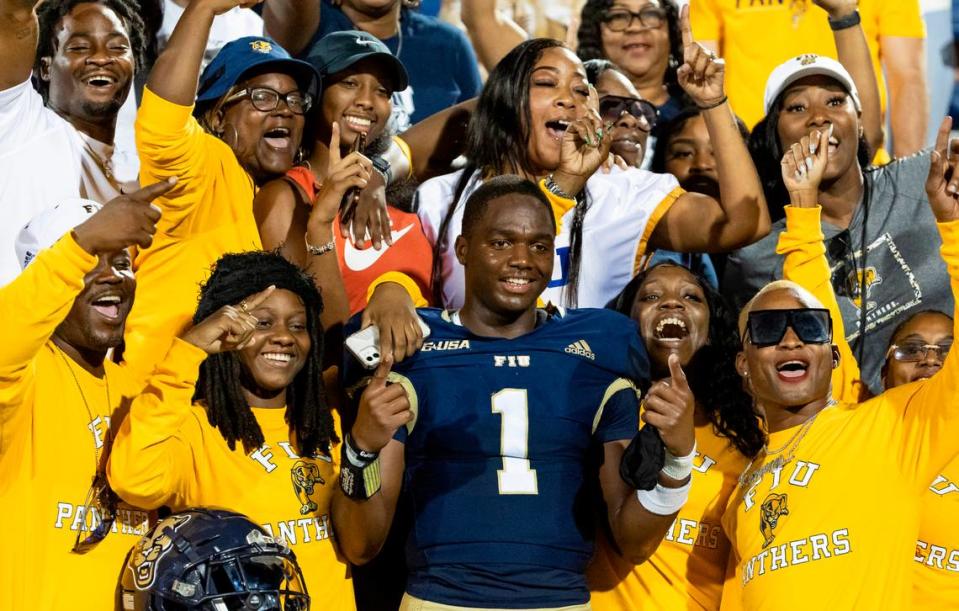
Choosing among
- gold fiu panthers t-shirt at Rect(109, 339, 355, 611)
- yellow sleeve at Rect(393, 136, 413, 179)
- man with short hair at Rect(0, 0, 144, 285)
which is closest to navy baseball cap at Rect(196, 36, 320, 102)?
man with short hair at Rect(0, 0, 144, 285)

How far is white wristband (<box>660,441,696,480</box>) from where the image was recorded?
186 inches

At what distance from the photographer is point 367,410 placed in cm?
469

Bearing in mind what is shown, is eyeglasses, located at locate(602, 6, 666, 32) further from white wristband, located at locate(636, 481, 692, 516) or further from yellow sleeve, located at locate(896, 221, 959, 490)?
white wristband, located at locate(636, 481, 692, 516)

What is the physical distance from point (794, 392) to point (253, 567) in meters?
1.90

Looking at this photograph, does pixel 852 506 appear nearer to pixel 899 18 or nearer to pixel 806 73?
pixel 806 73

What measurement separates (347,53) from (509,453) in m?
2.12

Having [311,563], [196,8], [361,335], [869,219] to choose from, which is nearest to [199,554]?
[311,563]

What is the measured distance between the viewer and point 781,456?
202 inches

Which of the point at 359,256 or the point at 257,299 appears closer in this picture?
the point at 257,299

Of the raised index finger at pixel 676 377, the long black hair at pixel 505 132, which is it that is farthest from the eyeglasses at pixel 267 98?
the raised index finger at pixel 676 377

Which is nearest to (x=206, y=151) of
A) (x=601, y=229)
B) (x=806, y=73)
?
(x=601, y=229)

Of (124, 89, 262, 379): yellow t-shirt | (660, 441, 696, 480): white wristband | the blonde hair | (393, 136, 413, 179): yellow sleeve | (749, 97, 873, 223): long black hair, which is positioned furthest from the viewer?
(749, 97, 873, 223): long black hair

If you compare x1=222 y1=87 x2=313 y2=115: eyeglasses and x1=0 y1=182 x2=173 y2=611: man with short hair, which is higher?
x1=222 y1=87 x2=313 y2=115: eyeglasses

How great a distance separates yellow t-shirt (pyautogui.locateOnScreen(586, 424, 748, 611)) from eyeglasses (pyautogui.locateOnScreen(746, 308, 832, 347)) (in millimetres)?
573
